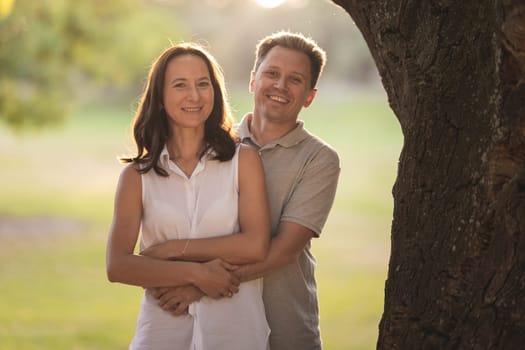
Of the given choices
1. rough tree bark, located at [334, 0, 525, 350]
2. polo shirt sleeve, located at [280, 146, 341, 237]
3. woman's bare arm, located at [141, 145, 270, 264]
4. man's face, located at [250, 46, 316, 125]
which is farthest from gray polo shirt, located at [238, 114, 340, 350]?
rough tree bark, located at [334, 0, 525, 350]

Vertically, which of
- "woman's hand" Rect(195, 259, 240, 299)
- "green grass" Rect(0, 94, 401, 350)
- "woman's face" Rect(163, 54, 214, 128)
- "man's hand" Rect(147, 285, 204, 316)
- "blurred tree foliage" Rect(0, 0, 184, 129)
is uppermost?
"blurred tree foliage" Rect(0, 0, 184, 129)

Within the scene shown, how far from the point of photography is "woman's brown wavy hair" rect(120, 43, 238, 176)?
3422 mm

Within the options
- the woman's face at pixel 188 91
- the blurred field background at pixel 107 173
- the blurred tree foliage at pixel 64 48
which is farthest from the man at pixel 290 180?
the blurred tree foliage at pixel 64 48

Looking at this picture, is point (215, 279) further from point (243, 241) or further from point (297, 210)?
point (297, 210)

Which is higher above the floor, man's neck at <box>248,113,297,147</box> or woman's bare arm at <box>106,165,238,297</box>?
man's neck at <box>248,113,297,147</box>

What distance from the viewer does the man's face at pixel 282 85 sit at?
3.74m

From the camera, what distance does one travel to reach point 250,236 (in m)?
3.33

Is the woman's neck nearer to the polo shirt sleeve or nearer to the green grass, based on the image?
the green grass

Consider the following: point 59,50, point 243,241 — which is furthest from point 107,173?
point 243,241

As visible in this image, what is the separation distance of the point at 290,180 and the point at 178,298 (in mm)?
723

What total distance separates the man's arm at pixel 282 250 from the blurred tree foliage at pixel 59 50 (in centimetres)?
1183

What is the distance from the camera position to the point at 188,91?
338 cm

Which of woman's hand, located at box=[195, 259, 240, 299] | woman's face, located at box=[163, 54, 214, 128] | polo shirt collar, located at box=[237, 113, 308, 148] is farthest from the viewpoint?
polo shirt collar, located at box=[237, 113, 308, 148]

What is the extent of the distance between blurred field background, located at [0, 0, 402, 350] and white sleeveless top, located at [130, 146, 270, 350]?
34 cm
